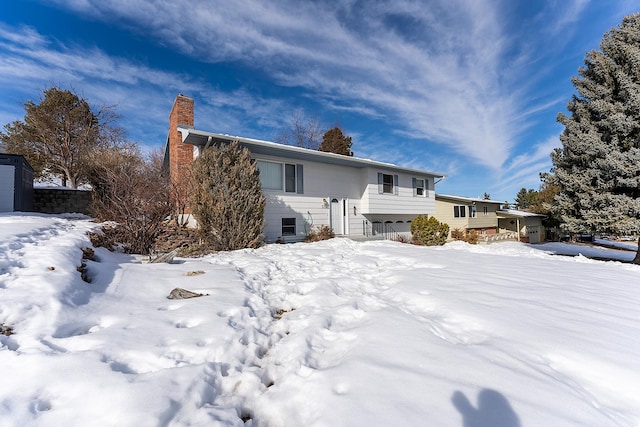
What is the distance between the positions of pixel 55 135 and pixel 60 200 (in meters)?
8.87

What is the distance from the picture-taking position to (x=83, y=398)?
5.06 ft

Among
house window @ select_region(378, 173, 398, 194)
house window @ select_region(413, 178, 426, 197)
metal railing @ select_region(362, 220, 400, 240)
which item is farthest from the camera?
house window @ select_region(413, 178, 426, 197)

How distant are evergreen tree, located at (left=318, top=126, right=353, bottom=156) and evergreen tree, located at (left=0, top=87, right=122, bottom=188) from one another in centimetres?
1717

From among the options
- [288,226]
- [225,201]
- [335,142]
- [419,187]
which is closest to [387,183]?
[419,187]

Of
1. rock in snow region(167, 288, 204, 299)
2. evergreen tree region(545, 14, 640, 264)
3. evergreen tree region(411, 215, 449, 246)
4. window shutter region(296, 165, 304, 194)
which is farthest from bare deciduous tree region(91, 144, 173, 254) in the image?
evergreen tree region(545, 14, 640, 264)

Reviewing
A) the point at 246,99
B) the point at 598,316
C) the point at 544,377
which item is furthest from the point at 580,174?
the point at 246,99

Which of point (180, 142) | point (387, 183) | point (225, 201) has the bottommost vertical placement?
point (225, 201)

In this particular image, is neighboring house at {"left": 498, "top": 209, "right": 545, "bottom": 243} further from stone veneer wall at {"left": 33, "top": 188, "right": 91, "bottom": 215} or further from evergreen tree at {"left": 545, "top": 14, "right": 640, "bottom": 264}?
stone veneer wall at {"left": 33, "top": 188, "right": 91, "bottom": 215}

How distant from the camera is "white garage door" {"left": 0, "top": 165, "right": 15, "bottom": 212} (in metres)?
8.55

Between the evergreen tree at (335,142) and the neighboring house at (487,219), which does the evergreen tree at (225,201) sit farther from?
the neighboring house at (487,219)

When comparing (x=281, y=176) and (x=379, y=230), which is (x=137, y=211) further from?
(x=379, y=230)

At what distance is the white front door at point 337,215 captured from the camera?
42.3 ft

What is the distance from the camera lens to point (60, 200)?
1297 centimetres

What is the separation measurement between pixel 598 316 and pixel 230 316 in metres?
4.22
